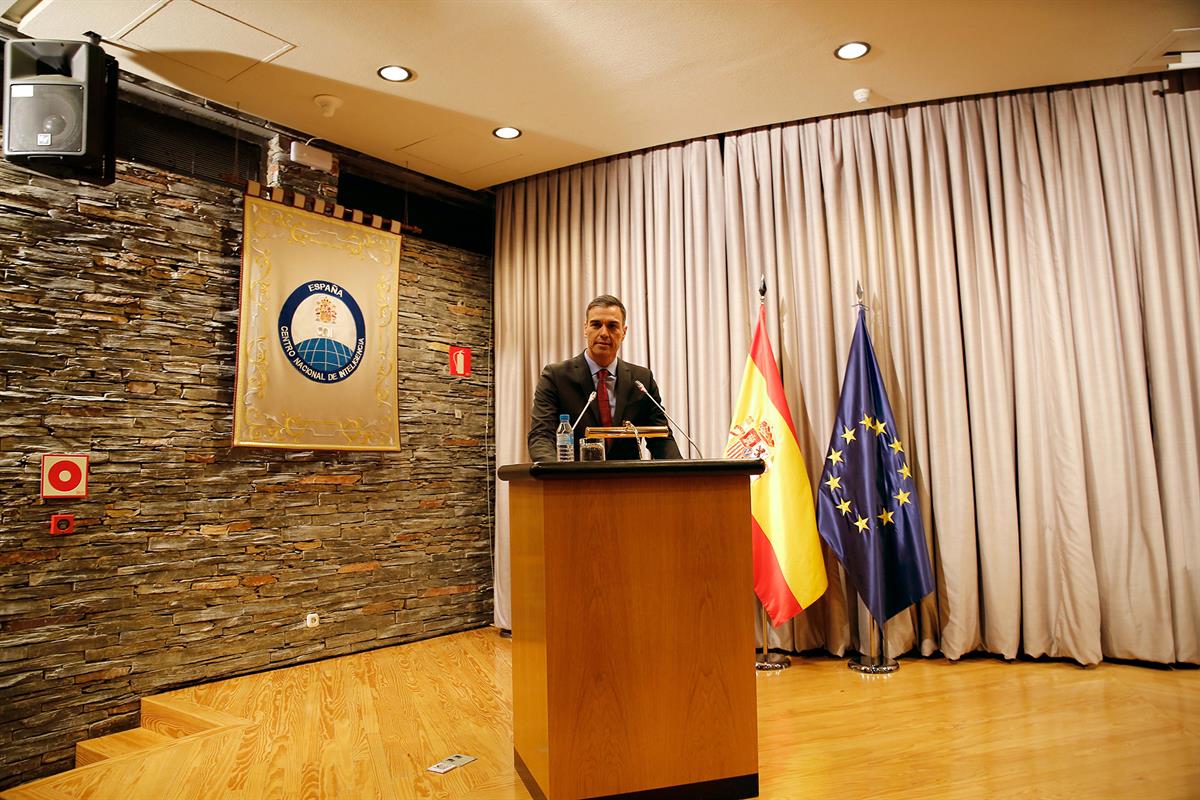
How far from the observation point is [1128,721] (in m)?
2.82

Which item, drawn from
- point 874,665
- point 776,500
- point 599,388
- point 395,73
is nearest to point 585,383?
point 599,388

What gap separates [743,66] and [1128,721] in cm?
326

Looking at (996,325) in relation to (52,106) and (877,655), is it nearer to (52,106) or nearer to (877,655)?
(877,655)

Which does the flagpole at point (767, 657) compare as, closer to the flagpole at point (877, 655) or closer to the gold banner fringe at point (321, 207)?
the flagpole at point (877, 655)

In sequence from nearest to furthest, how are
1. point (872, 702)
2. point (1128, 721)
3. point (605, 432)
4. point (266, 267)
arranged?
point (605, 432) → point (1128, 721) → point (872, 702) → point (266, 267)

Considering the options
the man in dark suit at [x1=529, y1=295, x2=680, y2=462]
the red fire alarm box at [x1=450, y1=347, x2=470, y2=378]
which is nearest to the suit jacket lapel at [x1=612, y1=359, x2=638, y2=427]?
the man in dark suit at [x1=529, y1=295, x2=680, y2=462]

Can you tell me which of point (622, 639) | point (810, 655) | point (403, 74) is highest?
point (403, 74)

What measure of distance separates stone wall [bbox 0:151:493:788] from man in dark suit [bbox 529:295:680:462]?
6.16ft

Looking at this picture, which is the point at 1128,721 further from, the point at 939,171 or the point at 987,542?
the point at 939,171

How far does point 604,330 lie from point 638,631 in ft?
4.46

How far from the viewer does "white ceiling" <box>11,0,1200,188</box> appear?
3.20 meters

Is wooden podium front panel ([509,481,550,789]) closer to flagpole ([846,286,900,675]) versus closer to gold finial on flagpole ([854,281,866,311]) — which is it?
flagpole ([846,286,900,675])

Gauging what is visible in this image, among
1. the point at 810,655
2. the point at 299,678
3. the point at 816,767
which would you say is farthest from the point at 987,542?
the point at 299,678

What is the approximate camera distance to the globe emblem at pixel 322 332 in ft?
13.7
